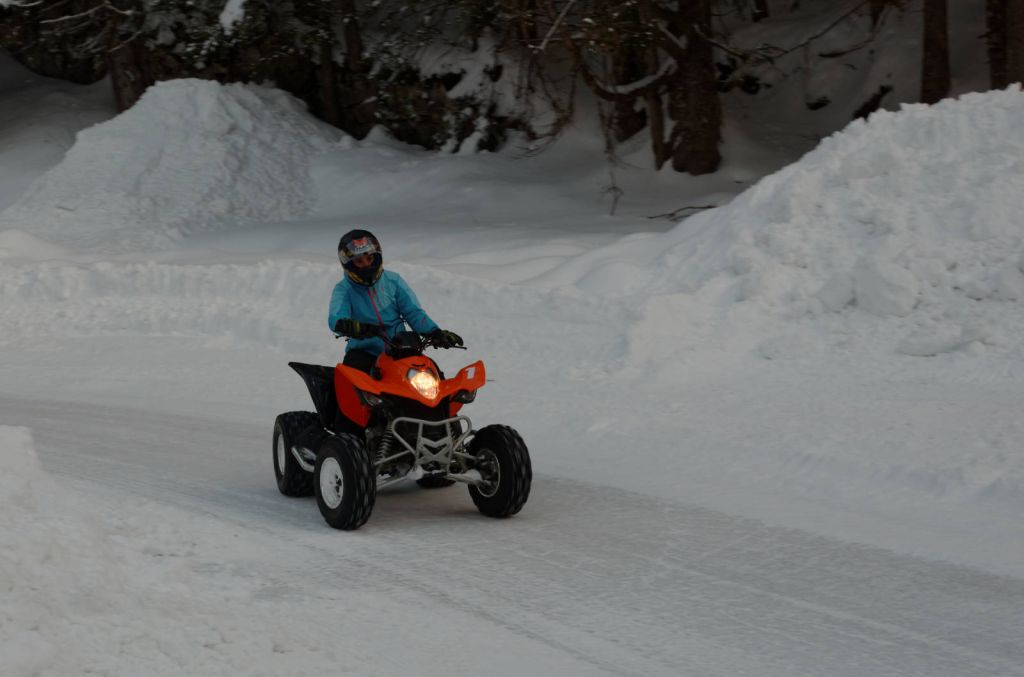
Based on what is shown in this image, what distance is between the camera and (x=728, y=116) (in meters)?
21.7

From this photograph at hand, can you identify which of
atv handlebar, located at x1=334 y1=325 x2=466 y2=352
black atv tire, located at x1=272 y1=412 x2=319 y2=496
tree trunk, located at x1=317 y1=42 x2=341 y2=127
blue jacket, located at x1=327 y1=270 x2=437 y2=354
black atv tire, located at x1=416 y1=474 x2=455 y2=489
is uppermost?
tree trunk, located at x1=317 y1=42 x2=341 y2=127

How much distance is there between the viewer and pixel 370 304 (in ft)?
25.8

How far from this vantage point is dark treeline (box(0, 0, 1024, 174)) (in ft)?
53.9

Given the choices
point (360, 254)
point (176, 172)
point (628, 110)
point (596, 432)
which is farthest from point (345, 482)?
point (176, 172)

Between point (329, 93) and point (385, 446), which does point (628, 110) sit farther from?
point (385, 446)

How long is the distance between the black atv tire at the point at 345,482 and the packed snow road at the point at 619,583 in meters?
0.12

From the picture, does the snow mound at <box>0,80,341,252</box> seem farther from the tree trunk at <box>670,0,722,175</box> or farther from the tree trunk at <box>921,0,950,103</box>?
the tree trunk at <box>921,0,950,103</box>

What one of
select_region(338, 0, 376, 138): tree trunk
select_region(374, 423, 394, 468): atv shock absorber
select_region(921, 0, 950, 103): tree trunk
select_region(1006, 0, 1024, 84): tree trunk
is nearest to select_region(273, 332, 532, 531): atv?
select_region(374, 423, 394, 468): atv shock absorber

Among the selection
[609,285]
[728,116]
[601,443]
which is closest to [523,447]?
[601,443]

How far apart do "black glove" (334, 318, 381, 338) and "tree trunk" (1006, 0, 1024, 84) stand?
9963 millimetres

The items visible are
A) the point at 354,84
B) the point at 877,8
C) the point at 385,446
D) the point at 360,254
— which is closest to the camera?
the point at 385,446

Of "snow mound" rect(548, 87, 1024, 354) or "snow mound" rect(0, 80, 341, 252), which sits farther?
"snow mound" rect(0, 80, 341, 252)

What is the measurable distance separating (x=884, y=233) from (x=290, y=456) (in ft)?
20.3

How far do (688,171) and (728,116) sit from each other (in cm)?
248
